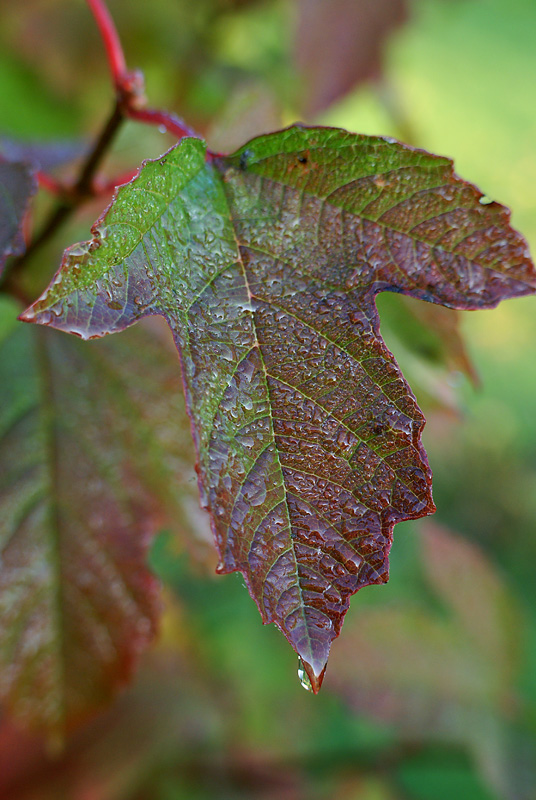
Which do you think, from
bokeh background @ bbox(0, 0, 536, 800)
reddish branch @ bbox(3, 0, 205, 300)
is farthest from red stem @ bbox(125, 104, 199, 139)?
bokeh background @ bbox(0, 0, 536, 800)

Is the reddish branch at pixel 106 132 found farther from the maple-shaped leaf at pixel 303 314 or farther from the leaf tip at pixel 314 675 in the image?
the leaf tip at pixel 314 675

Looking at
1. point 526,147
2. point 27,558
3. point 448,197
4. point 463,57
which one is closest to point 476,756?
point 27,558

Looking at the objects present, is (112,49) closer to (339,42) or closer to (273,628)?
(339,42)

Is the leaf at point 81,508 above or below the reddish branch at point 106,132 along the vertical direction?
below

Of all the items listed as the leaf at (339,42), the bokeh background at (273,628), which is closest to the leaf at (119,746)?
the bokeh background at (273,628)

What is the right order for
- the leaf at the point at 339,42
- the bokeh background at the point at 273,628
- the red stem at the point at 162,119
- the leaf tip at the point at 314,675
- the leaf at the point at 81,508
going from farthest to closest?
the leaf at the point at 339,42 < the bokeh background at the point at 273,628 < the leaf at the point at 81,508 < the red stem at the point at 162,119 < the leaf tip at the point at 314,675

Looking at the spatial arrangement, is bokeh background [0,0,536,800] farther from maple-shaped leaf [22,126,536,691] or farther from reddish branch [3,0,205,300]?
maple-shaped leaf [22,126,536,691]
